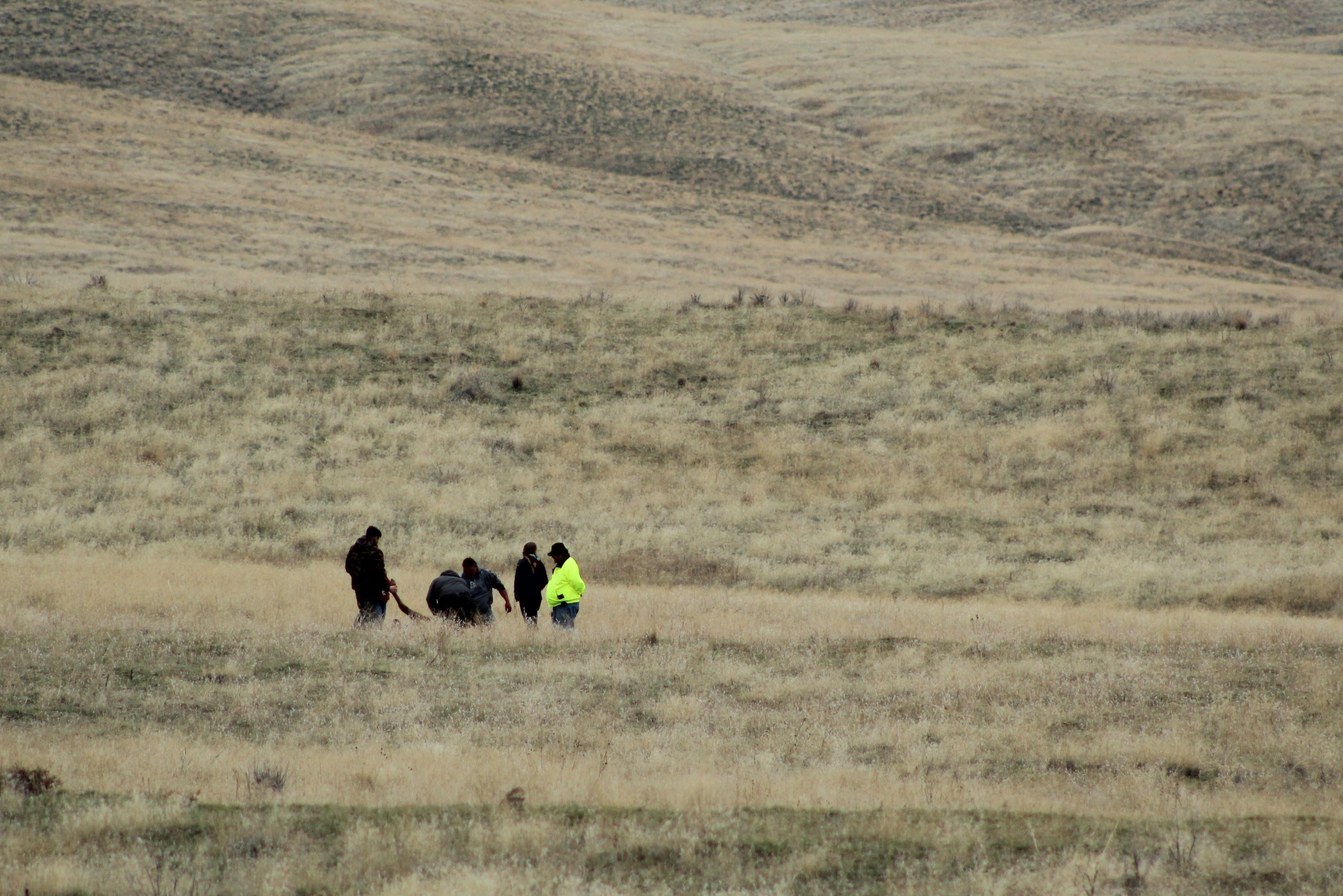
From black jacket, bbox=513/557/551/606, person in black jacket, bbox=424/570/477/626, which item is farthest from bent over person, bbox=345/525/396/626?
black jacket, bbox=513/557/551/606

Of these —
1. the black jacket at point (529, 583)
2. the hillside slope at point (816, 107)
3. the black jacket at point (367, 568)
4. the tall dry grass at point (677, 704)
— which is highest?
the hillside slope at point (816, 107)

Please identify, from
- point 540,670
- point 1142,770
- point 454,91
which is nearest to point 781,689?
point 540,670

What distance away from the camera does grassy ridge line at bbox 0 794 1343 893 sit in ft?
20.0

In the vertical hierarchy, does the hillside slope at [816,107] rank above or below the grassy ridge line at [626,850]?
above

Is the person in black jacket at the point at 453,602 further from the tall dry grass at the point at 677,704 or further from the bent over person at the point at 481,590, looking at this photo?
the tall dry grass at the point at 677,704

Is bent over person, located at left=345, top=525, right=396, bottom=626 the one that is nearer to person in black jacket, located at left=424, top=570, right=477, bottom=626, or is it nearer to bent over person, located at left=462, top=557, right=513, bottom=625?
person in black jacket, located at left=424, top=570, right=477, bottom=626

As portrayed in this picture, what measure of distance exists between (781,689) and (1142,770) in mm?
3325

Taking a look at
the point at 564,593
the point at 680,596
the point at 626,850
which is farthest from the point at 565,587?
the point at 626,850

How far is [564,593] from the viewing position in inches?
499

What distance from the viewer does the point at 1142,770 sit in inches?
334

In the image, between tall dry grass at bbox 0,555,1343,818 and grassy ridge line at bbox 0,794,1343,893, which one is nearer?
grassy ridge line at bbox 0,794,1343,893

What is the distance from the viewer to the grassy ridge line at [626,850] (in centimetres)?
609

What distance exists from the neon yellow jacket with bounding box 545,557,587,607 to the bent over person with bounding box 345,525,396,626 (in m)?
1.72

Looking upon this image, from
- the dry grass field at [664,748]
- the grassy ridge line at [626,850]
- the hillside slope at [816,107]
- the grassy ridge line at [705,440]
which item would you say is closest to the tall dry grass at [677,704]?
the dry grass field at [664,748]
